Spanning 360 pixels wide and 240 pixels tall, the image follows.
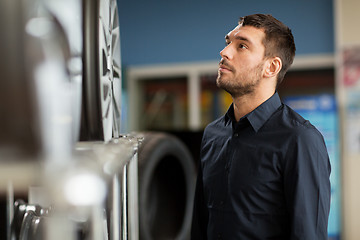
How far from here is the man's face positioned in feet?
3.81

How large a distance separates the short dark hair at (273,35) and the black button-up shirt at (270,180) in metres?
0.13

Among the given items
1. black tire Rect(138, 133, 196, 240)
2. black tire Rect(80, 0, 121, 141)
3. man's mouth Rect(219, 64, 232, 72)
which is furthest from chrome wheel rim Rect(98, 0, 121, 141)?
black tire Rect(138, 133, 196, 240)

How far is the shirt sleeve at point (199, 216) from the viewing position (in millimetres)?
1349

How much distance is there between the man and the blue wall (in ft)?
8.93

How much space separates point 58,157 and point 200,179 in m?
0.82

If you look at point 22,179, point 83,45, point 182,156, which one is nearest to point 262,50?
point 83,45

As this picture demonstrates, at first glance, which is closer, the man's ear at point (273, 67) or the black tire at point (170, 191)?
the man's ear at point (273, 67)

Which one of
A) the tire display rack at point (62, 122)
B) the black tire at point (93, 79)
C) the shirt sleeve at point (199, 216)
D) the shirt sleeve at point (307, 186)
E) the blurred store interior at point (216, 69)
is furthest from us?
the blurred store interior at point (216, 69)

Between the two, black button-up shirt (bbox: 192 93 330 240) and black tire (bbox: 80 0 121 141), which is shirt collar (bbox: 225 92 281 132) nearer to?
black button-up shirt (bbox: 192 93 330 240)

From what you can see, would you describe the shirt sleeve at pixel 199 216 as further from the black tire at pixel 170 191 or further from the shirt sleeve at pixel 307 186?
the black tire at pixel 170 191

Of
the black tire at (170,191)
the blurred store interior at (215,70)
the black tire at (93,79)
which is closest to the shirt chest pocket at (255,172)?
the black tire at (93,79)

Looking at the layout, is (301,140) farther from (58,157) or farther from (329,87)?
(329,87)

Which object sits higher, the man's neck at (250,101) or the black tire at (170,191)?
the man's neck at (250,101)

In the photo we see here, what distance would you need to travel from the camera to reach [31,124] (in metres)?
0.61
